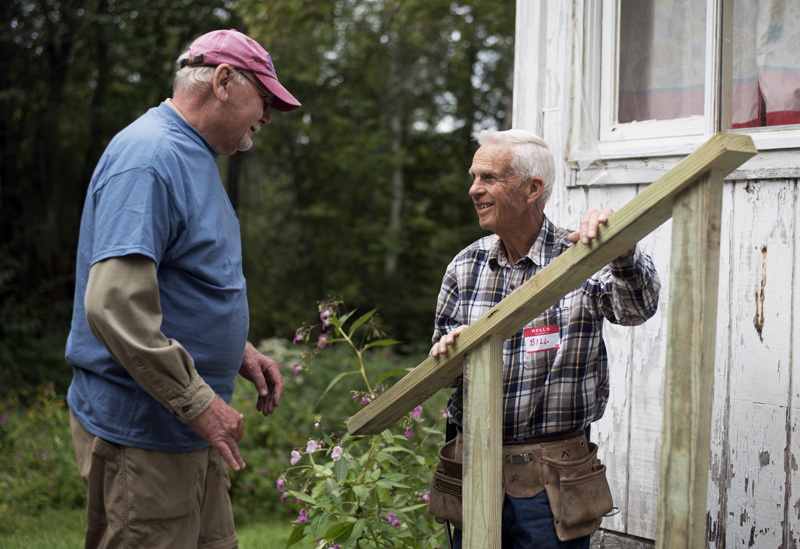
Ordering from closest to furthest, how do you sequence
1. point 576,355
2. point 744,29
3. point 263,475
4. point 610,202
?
point 576,355, point 744,29, point 610,202, point 263,475

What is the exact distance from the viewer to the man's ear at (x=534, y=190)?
2.17 m

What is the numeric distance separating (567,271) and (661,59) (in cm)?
174

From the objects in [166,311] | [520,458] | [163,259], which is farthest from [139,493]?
[520,458]

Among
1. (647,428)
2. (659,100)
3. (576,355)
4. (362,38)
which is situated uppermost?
(362,38)

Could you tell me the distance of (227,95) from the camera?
2086 mm

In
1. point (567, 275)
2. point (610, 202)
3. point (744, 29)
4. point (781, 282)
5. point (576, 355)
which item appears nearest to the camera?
point (567, 275)

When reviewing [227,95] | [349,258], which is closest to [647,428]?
[227,95]

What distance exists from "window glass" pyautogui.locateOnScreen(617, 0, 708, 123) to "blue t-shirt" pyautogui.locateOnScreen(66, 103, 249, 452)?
176 centimetres

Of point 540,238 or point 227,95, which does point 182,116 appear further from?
point 540,238

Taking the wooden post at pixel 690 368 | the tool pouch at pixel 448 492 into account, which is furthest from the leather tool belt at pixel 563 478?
the wooden post at pixel 690 368

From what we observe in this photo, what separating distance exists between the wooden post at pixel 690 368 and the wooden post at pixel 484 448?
0.43 metres

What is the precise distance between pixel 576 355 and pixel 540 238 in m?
0.37

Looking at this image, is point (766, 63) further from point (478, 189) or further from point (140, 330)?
point (140, 330)

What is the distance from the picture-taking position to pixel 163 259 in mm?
1924
